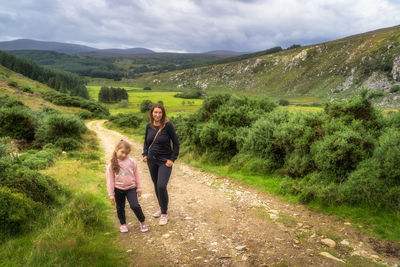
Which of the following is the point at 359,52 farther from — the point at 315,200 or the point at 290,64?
the point at 315,200

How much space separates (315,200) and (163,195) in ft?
13.6

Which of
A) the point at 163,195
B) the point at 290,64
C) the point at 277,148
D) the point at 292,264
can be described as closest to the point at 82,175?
the point at 163,195

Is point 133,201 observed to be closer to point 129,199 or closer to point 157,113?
point 129,199

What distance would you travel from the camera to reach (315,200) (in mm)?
6402

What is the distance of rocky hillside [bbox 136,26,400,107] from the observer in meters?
121

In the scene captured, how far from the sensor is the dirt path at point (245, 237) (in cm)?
406

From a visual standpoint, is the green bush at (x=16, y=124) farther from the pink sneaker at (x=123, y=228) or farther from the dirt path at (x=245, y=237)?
the pink sneaker at (x=123, y=228)

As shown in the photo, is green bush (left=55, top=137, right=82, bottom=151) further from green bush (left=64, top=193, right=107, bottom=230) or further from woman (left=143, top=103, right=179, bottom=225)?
woman (left=143, top=103, right=179, bottom=225)

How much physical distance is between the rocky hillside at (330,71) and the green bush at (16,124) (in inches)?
3380

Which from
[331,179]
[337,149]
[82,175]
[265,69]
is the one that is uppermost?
[265,69]

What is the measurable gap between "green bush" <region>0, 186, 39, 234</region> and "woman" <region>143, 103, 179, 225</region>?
2560 millimetres

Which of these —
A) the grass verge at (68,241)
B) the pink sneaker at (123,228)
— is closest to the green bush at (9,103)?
the grass verge at (68,241)

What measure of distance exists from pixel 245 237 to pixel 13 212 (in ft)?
15.0

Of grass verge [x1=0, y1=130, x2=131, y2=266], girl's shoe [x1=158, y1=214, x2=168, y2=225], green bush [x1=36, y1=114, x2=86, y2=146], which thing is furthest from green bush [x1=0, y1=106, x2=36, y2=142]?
girl's shoe [x1=158, y1=214, x2=168, y2=225]
